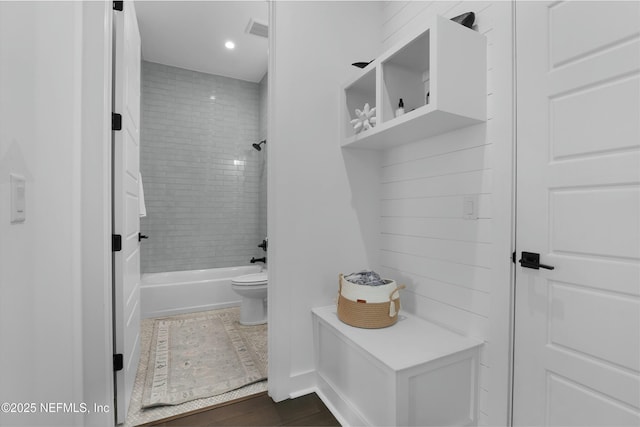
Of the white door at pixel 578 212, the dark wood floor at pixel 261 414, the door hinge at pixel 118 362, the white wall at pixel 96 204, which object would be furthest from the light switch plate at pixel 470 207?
the door hinge at pixel 118 362

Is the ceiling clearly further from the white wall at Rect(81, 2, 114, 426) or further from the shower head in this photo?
the white wall at Rect(81, 2, 114, 426)

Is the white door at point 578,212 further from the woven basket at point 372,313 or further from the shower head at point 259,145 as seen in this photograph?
the shower head at point 259,145

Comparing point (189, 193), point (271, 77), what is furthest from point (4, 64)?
point (189, 193)

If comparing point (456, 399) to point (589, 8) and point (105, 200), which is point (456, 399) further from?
point (105, 200)

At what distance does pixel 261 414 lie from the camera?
1.63 metres

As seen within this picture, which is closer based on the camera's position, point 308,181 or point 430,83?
point 430,83

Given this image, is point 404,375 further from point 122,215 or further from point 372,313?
point 122,215

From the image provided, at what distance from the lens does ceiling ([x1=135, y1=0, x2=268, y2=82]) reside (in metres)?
2.61

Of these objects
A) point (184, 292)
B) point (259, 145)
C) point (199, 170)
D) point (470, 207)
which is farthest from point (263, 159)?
point (470, 207)

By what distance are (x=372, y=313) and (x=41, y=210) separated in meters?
1.46

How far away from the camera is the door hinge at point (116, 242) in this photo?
1488 millimetres

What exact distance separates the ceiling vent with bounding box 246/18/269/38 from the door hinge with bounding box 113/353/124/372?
2.78 metres

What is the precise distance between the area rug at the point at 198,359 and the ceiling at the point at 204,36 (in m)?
2.82

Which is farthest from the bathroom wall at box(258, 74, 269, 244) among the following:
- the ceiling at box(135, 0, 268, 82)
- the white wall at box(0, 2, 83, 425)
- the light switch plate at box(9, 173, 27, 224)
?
the light switch plate at box(9, 173, 27, 224)
